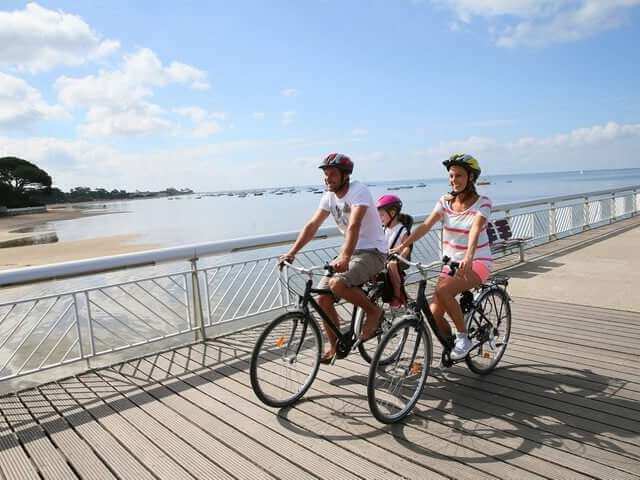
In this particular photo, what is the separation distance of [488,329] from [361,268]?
1.20m

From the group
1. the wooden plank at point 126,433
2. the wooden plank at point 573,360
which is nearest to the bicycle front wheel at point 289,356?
the wooden plank at point 126,433

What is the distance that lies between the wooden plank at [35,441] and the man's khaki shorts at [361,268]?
76.3 inches

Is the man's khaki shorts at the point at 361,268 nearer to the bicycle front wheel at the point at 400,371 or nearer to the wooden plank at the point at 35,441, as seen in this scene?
the bicycle front wheel at the point at 400,371

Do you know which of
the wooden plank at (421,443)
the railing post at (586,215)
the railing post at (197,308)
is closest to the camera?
the wooden plank at (421,443)

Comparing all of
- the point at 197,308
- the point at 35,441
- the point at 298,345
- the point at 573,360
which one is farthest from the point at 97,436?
the point at 573,360

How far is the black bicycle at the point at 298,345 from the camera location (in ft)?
10.4

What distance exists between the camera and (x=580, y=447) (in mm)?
2668

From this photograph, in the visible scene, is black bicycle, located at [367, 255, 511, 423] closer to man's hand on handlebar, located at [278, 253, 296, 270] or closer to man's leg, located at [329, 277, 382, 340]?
man's leg, located at [329, 277, 382, 340]

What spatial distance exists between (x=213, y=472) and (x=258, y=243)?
2707 millimetres

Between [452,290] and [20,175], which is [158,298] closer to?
[452,290]

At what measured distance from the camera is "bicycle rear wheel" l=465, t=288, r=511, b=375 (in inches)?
142

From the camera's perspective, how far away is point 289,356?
3.42 metres

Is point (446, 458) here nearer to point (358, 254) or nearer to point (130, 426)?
point (358, 254)

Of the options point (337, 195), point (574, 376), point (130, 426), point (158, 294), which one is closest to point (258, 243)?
point (337, 195)
